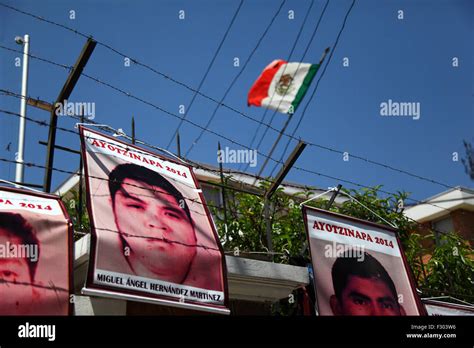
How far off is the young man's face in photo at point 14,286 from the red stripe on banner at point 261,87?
18.6 feet

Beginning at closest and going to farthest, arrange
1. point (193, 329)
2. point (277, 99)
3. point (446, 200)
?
point (193, 329) < point (277, 99) < point (446, 200)

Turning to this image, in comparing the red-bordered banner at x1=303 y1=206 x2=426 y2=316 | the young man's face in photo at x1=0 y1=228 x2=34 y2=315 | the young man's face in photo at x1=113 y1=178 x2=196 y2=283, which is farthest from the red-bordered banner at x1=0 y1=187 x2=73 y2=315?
the red-bordered banner at x1=303 y1=206 x2=426 y2=316

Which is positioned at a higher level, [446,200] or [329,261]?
[446,200]

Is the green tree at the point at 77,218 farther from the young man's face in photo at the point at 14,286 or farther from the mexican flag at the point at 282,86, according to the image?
the mexican flag at the point at 282,86

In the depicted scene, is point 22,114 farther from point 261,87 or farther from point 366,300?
point 366,300

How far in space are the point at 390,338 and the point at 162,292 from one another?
293 centimetres

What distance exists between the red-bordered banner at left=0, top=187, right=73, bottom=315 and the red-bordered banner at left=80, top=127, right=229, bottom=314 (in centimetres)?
39

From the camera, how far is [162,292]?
906 centimetres

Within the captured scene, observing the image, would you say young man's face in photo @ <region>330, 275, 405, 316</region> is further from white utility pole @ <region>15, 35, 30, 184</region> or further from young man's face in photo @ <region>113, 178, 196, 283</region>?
white utility pole @ <region>15, 35, 30, 184</region>

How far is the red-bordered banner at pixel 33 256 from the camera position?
8.13 meters

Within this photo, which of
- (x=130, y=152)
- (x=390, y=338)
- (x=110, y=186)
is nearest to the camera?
(x=390, y=338)

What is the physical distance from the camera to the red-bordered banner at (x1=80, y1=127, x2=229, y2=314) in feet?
28.9

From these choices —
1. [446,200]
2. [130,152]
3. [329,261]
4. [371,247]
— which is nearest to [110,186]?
[130,152]

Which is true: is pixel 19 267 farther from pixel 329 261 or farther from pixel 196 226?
pixel 329 261
